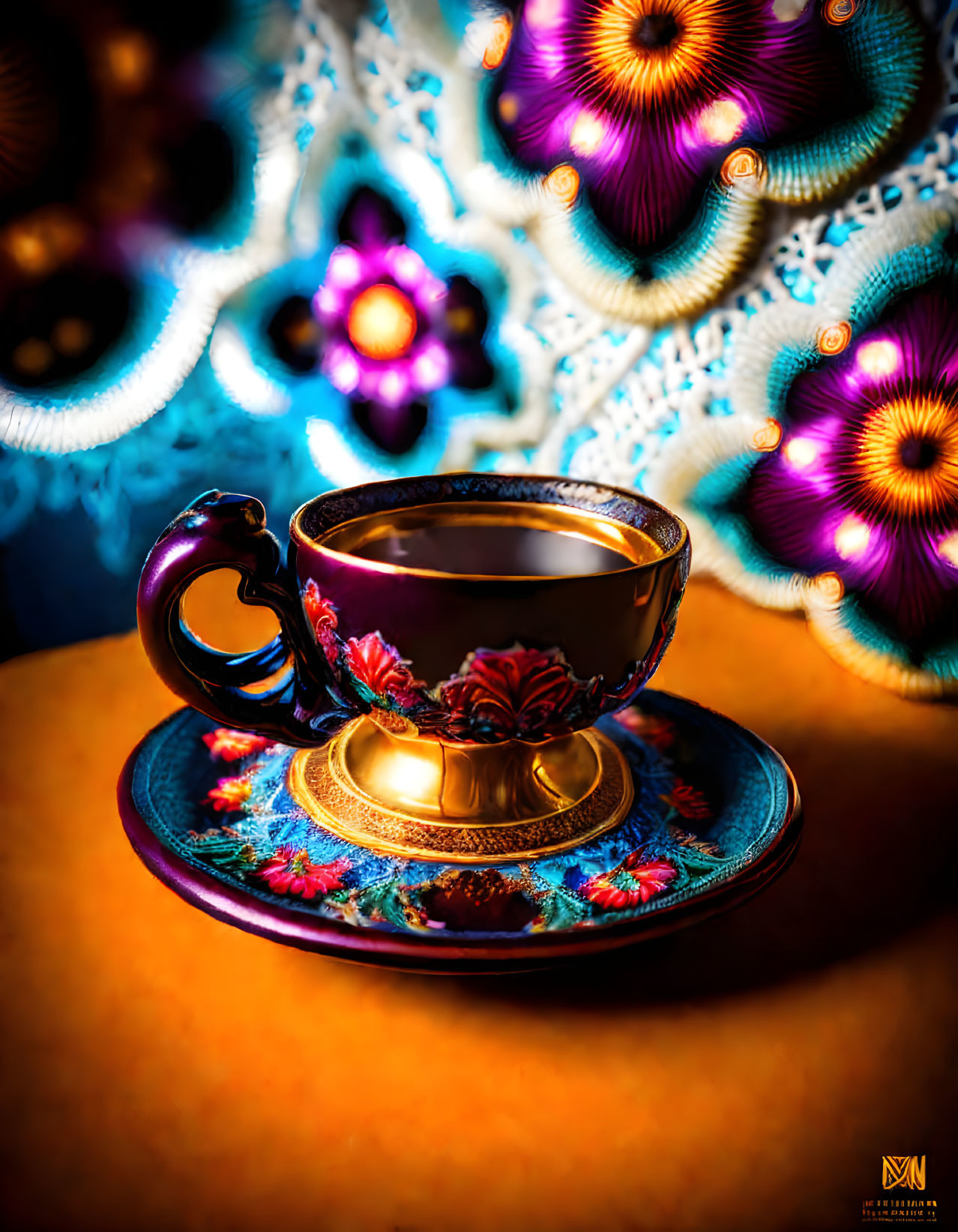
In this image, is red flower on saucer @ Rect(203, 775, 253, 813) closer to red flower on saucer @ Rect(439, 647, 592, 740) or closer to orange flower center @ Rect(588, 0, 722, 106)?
red flower on saucer @ Rect(439, 647, 592, 740)

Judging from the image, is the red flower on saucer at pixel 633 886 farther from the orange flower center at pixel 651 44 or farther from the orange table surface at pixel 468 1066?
the orange flower center at pixel 651 44

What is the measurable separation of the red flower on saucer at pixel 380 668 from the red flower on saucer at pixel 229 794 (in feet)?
0.19

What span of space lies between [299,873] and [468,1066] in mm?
62

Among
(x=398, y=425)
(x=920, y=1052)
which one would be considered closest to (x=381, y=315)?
(x=398, y=425)

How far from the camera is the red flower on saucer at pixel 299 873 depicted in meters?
0.23

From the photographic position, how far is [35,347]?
Answer: 443 mm

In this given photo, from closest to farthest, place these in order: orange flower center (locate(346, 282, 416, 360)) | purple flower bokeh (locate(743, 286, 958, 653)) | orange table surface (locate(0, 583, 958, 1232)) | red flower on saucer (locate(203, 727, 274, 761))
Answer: orange table surface (locate(0, 583, 958, 1232))
red flower on saucer (locate(203, 727, 274, 761))
purple flower bokeh (locate(743, 286, 958, 653))
orange flower center (locate(346, 282, 416, 360))

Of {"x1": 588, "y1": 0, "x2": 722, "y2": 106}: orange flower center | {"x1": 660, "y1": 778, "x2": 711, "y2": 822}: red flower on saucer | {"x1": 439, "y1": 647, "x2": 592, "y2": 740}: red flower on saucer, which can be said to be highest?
{"x1": 588, "y1": 0, "x2": 722, "y2": 106}: orange flower center

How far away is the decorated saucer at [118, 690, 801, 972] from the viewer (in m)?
0.21

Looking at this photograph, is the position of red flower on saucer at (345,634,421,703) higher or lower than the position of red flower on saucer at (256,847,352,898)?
higher

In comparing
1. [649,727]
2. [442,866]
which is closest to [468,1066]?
[442,866]

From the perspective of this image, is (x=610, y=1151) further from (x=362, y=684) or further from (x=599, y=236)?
(x=599, y=236)

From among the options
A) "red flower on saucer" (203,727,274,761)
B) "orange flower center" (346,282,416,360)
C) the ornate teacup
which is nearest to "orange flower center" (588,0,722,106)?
"orange flower center" (346,282,416,360)

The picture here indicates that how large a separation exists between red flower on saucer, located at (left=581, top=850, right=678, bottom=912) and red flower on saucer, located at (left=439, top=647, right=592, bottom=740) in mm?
42
